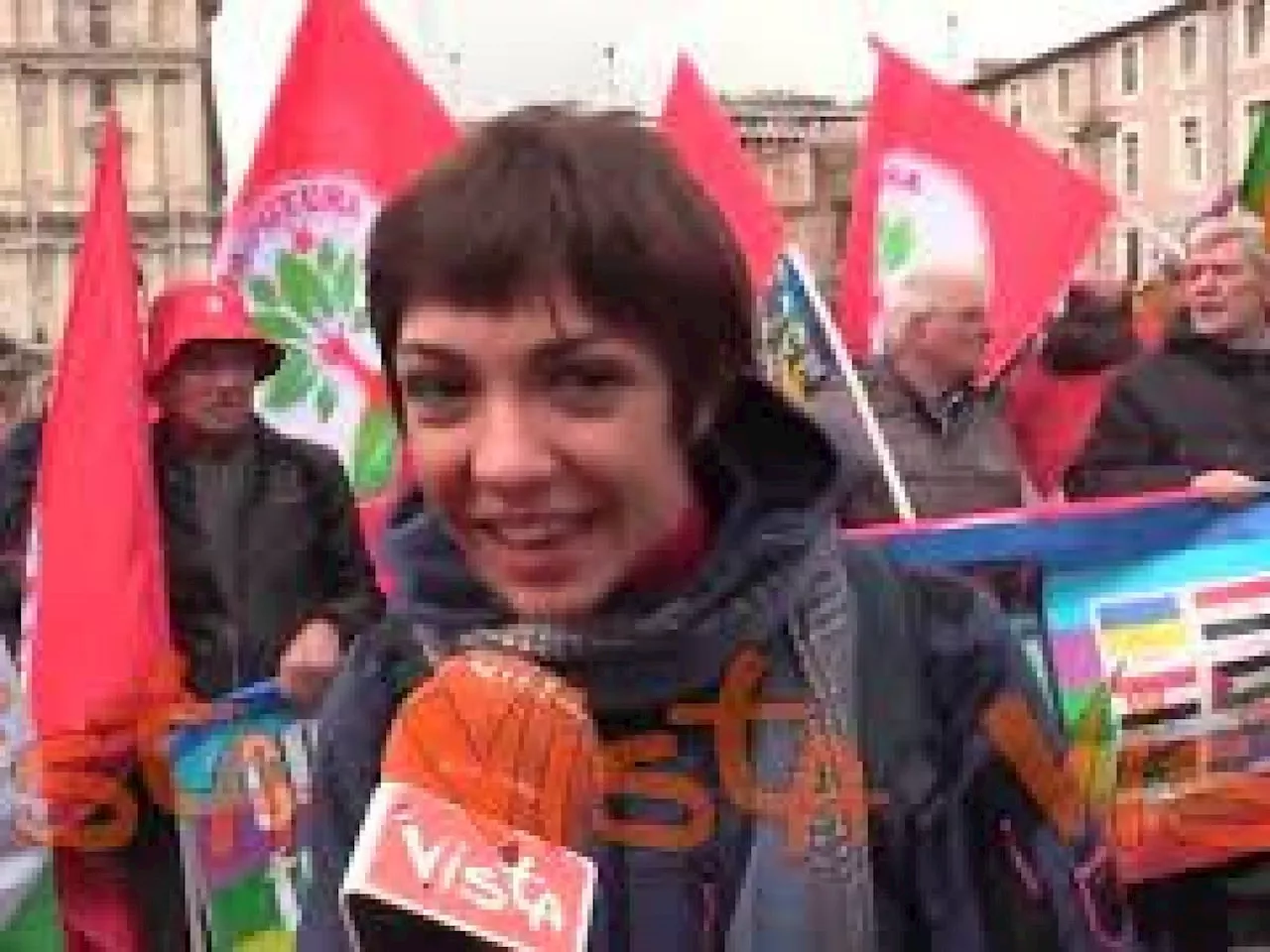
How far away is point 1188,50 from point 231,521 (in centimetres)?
6729

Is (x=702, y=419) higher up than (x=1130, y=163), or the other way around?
(x=1130, y=163)

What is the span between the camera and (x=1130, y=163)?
73938 millimetres

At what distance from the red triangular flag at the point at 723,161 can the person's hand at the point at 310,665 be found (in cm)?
292

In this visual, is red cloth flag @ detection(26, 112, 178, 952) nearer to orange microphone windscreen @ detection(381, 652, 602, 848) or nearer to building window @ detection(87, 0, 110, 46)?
orange microphone windscreen @ detection(381, 652, 602, 848)

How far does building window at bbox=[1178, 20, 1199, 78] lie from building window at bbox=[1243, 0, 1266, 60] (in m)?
2.82

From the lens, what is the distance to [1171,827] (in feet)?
14.5

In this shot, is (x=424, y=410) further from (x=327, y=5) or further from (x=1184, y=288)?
(x=327, y=5)

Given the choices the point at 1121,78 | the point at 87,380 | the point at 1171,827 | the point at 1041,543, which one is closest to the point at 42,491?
the point at 87,380

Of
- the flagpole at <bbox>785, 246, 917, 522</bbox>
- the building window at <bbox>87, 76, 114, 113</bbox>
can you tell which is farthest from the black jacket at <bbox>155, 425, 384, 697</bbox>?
the building window at <bbox>87, 76, 114, 113</bbox>

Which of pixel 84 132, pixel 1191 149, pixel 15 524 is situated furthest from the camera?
pixel 84 132

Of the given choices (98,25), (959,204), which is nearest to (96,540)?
(959,204)

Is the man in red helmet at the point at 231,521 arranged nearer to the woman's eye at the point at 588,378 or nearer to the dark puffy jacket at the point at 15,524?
the dark puffy jacket at the point at 15,524

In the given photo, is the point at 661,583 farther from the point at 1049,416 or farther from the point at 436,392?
the point at 1049,416

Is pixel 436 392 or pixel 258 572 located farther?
pixel 258 572
